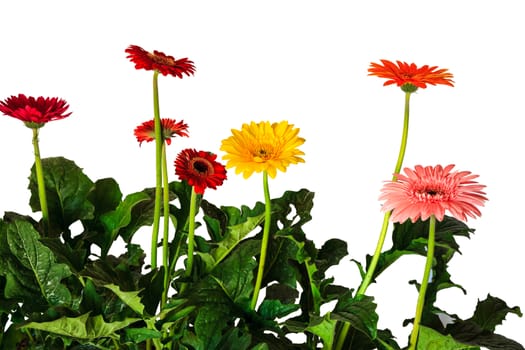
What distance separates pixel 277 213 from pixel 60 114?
379mm

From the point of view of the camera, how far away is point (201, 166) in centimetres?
127

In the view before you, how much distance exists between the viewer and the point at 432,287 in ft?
4.48

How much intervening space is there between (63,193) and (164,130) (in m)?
0.27

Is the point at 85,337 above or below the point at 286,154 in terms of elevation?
below

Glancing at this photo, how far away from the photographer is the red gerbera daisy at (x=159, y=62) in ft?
3.99

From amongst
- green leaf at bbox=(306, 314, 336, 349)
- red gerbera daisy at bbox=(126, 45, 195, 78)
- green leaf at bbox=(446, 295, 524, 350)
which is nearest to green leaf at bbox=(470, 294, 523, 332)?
green leaf at bbox=(446, 295, 524, 350)

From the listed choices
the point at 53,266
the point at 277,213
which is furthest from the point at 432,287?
the point at 53,266

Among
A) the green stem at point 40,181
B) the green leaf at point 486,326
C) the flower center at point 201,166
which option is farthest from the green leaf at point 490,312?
the green stem at point 40,181

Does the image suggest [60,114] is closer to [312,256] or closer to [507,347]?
[312,256]

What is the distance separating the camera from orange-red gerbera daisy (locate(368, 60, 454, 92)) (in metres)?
1.20

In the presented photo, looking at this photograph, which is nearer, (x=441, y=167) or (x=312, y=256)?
(x=441, y=167)

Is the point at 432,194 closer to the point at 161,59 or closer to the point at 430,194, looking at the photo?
the point at 430,194

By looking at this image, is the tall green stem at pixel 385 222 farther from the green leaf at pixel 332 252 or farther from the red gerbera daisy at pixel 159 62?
the red gerbera daisy at pixel 159 62

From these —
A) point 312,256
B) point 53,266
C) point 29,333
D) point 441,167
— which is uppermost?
Answer: point 441,167
